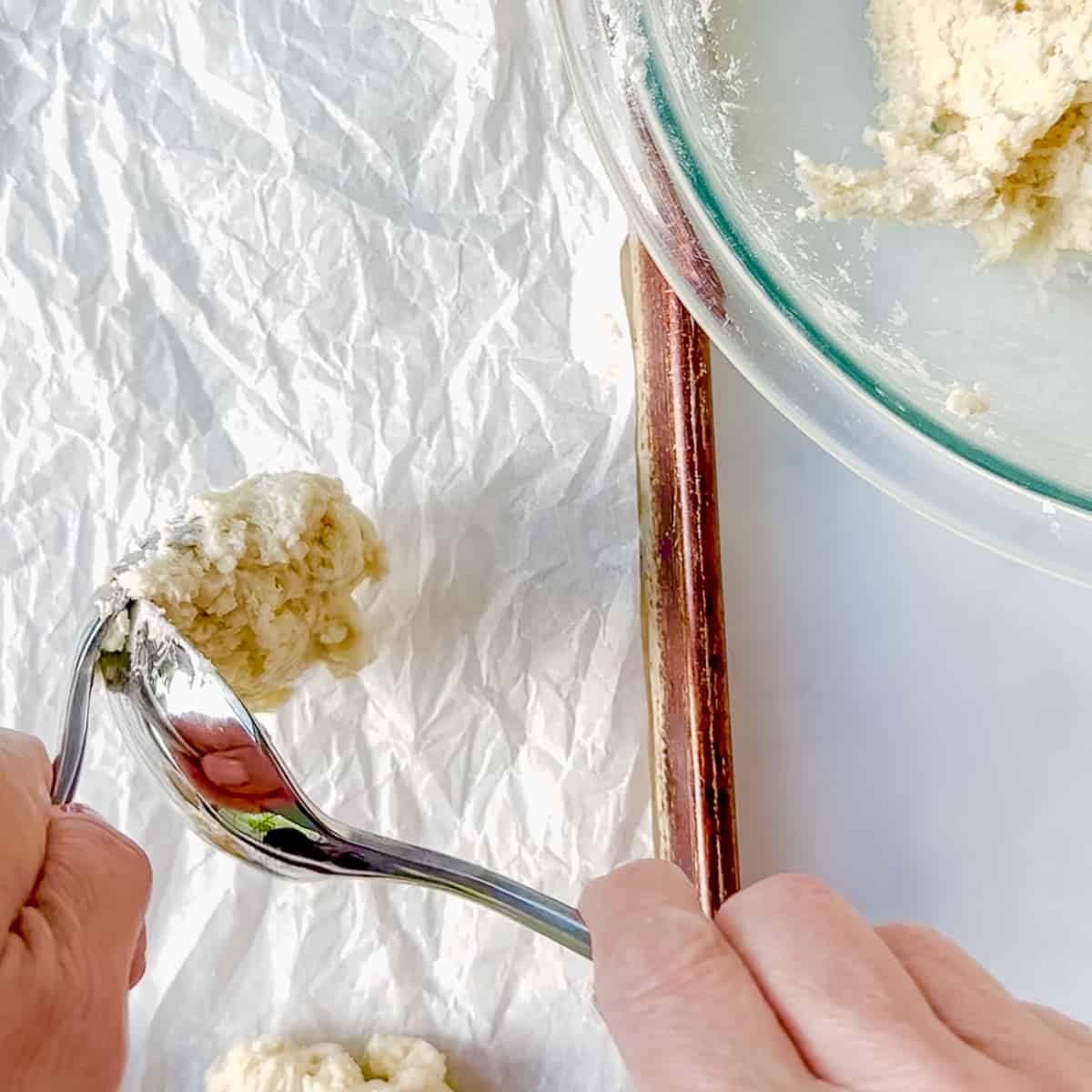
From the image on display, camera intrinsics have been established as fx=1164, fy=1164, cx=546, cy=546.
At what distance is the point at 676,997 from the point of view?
0.39 metres

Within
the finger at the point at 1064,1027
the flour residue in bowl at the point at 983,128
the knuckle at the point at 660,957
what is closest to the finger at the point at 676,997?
the knuckle at the point at 660,957

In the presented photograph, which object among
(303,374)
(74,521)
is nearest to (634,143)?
(303,374)

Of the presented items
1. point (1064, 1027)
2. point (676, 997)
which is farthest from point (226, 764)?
point (1064, 1027)

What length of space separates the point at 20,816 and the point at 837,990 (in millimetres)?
286

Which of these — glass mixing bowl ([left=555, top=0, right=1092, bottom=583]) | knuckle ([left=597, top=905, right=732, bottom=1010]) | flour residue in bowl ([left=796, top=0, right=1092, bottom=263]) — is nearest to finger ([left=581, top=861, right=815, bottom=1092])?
knuckle ([left=597, top=905, right=732, bottom=1010])

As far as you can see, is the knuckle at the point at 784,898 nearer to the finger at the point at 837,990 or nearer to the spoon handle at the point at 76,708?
the finger at the point at 837,990

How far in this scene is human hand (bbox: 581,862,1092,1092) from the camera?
0.37 m

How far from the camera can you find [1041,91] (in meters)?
0.52

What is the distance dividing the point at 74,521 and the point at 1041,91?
1.75 feet

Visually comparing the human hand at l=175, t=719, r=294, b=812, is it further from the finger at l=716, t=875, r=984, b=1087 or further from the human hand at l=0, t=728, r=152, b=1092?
the finger at l=716, t=875, r=984, b=1087

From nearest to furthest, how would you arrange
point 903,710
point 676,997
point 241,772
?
point 676,997 → point 241,772 → point 903,710

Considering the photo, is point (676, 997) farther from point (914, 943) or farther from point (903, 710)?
point (903, 710)

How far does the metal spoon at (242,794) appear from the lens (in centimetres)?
49

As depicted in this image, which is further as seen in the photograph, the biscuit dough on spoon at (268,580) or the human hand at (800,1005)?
the biscuit dough on spoon at (268,580)
